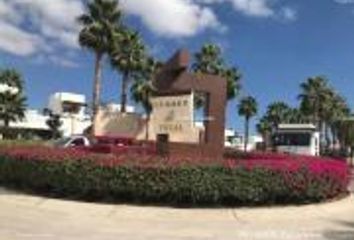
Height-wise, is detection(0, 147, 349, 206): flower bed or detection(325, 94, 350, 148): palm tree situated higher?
detection(325, 94, 350, 148): palm tree

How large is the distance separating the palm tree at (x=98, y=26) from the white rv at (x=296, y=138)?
67.1 ft

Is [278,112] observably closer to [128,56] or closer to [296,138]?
[128,56]

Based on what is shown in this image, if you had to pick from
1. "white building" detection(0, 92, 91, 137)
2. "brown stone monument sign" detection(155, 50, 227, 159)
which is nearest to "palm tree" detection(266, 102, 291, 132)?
"white building" detection(0, 92, 91, 137)

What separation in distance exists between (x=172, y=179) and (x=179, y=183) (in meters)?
0.20

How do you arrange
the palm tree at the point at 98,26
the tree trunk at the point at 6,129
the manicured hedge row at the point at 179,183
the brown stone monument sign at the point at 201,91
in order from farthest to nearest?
the tree trunk at the point at 6,129
the palm tree at the point at 98,26
the brown stone monument sign at the point at 201,91
the manicured hedge row at the point at 179,183

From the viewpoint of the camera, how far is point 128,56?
230ft

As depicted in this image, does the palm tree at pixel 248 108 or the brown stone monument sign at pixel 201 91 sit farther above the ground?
the palm tree at pixel 248 108

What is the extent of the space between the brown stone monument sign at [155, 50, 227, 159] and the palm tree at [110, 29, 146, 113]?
40988 mm

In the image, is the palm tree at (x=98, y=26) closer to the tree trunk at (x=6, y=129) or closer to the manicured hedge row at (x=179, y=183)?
the tree trunk at (x=6, y=129)

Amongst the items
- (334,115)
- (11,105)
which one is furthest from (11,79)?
(334,115)

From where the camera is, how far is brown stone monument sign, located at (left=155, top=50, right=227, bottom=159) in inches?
966

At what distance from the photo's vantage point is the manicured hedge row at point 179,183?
66.2 ft

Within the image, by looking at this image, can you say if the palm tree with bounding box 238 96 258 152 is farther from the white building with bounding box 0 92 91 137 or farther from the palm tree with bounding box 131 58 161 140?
the palm tree with bounding box 131 58 161 140

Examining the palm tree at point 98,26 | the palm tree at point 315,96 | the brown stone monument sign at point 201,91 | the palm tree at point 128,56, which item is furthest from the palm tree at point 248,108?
the brown stone monument sign at point 201,91
